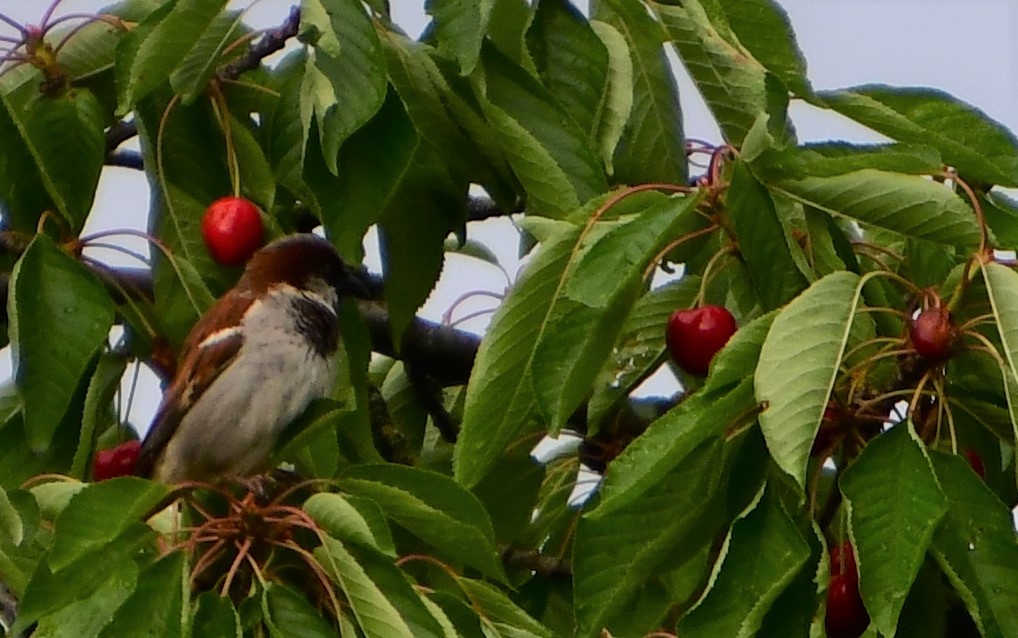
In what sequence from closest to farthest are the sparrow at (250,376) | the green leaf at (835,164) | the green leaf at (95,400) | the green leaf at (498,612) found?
the green leaf at (835,164), the green leaf at (498,612), the green leaf at (95,400), the sparrow at (250,376)

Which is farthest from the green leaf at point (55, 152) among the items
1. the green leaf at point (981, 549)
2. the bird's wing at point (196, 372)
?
the green leaf at point (981, 549)

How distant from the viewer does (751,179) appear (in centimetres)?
247

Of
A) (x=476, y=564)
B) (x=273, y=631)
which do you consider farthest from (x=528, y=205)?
(x=273, y=631)

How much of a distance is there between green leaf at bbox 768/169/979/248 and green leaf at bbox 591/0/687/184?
827 mm

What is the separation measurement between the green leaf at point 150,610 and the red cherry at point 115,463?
1.37 metres

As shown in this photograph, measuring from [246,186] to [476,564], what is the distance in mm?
1168

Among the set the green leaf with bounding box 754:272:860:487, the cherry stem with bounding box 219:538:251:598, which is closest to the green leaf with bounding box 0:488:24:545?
the cherry stem with bounding box 219:538:251:598

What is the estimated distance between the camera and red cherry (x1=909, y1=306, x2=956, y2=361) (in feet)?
7.84

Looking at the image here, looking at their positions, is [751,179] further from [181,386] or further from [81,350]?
[181,386]

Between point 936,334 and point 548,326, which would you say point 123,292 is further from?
point 936,334

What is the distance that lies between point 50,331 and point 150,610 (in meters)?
0.84

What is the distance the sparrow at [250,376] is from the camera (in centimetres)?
425

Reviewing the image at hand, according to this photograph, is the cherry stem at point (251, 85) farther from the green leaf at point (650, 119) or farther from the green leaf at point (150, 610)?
the green leaf at point (150, 610)

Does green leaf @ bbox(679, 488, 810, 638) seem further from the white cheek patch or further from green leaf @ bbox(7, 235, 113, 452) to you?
the white cheek patch
